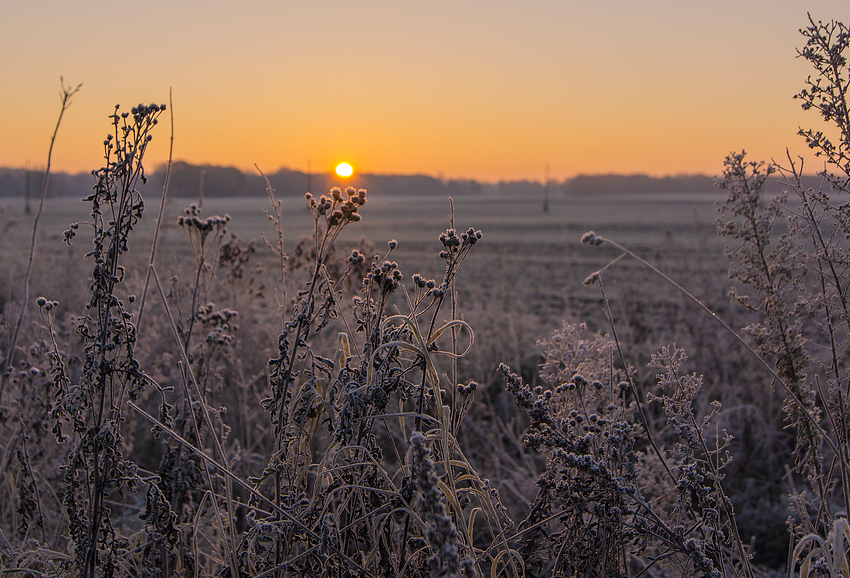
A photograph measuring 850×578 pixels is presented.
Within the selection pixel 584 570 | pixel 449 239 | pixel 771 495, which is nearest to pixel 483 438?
pixel 771 495

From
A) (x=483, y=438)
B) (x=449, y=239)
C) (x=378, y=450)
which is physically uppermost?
(x=449, y=239)

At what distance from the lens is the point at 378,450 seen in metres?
1.65

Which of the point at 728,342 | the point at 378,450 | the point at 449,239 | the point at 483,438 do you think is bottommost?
the point at 483,438

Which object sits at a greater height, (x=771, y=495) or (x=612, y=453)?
(x=612, y=453)

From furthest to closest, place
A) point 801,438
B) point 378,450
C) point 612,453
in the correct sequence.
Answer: point 801,438 < point 378,450 < point 612,453

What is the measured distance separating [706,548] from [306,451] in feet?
3.51

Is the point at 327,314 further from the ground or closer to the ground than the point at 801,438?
further from the ground

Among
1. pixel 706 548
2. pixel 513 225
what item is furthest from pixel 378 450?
pixel 513 225

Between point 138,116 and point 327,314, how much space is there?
75 centimetres

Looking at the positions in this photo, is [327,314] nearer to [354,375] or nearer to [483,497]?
[354,375]

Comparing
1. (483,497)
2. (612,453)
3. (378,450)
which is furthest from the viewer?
(378,450)

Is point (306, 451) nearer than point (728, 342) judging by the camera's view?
Yes

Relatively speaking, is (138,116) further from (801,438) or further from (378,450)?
(801,438)

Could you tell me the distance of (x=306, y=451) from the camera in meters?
1.57
